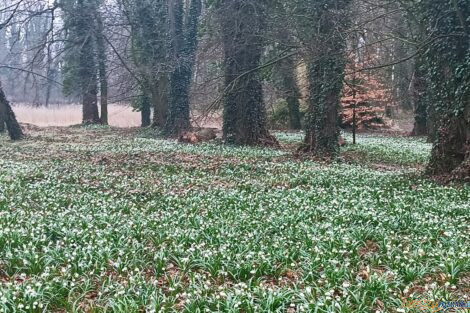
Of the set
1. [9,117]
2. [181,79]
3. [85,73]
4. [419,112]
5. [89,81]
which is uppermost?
[85,73]

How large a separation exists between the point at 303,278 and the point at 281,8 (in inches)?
645

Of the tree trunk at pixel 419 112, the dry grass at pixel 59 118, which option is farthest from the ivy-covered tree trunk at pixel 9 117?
the tree trunk at pixel 419 112

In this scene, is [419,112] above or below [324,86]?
below

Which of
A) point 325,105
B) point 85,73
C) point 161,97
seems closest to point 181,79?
point 161,97

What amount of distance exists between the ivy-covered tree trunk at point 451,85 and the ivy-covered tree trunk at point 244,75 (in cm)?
792

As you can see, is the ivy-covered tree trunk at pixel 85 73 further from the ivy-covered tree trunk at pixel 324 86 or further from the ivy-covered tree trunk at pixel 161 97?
the ivy-covered tree trunk at pixel 324 86

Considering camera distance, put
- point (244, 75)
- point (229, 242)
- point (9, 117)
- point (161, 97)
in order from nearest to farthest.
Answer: point (229, 242) → point (244, 75) → point (9, 117) → point (161, 97)

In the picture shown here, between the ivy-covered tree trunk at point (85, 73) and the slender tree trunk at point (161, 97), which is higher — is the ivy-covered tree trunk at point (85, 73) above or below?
above

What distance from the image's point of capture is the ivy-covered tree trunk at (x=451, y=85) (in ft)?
34.3

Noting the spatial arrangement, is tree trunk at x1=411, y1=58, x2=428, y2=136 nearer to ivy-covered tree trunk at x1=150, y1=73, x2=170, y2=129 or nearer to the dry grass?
ivy-covered tree trunk at x1=150, y1=73, x2=170, y2=129

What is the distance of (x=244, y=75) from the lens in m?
18.7

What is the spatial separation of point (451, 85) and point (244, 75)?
9.28 m

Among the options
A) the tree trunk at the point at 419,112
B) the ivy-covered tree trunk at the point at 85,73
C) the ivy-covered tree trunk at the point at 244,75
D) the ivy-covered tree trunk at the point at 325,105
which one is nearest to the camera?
the ivy-covered tree trunk at the point at 325,105

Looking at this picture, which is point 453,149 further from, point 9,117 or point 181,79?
point 9,117
